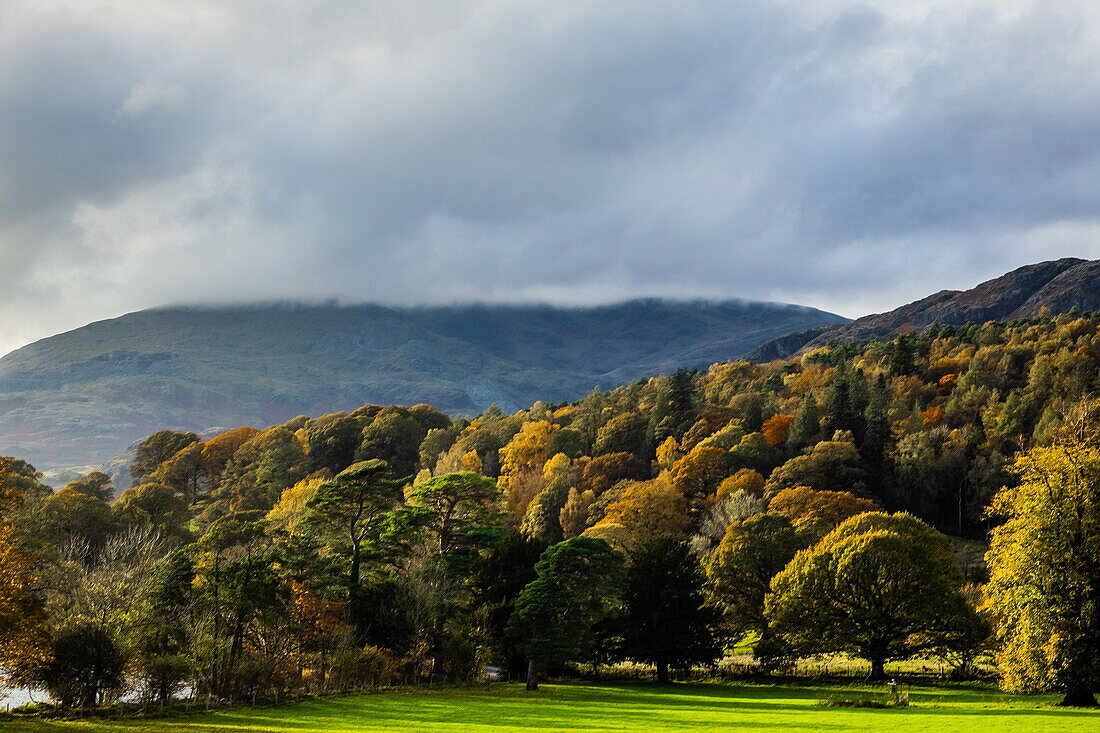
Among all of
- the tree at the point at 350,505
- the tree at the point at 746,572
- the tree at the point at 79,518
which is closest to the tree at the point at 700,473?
the tree at the point at 746,572

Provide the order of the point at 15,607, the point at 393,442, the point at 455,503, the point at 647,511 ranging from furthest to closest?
the point at 393,442, the point at 647,511, the point at 455,503, the point at 15,607

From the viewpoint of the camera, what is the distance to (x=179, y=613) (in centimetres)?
5244

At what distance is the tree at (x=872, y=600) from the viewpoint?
5959 cm

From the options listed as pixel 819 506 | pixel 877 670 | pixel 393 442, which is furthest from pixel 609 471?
pixel 877 670

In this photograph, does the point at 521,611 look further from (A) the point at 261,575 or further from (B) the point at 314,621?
(A) the point at 261,575

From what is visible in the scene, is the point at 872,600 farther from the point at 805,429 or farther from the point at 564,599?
the point at 805,429

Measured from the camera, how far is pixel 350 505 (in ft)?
225

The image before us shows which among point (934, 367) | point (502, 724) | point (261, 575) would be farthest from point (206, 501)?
point (934, 367)

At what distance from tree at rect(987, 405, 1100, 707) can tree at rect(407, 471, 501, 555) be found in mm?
46503

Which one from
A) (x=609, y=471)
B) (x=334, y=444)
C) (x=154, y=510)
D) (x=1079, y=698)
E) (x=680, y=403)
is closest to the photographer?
(x=1079, y=698)

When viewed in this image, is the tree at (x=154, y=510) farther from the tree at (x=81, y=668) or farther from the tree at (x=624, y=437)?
the tree at (x=81, y=668)

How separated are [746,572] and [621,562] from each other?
1751 cm

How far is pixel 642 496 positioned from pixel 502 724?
72107 millimetres

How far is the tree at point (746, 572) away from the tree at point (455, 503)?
20.7m
